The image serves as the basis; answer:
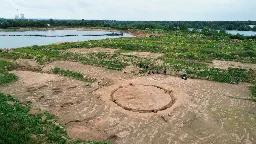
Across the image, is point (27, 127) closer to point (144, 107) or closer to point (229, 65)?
point (144, 107)

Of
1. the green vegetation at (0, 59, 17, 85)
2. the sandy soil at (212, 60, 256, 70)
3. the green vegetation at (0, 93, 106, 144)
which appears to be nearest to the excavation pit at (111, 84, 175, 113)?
the green vegetation at (0, 93, 106, 144)

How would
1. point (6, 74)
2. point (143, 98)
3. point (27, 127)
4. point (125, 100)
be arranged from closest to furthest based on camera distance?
point (27, 127), point (125, 100), point (143, 98), point (6, 74)

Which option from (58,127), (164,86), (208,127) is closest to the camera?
(58,127)

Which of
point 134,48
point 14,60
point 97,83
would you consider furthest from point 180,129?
point 134,48

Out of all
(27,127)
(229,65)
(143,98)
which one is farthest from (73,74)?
(229,65)

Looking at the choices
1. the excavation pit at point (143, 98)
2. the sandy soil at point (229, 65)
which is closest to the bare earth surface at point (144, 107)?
the excavation pit at point (143, 98)

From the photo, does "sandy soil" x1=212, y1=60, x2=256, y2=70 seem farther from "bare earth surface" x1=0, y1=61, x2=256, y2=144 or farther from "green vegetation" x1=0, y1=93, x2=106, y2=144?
"green vegetation" x1=0, y1=93, x2=106, y2=144

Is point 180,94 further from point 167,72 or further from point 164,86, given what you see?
point 167,72
